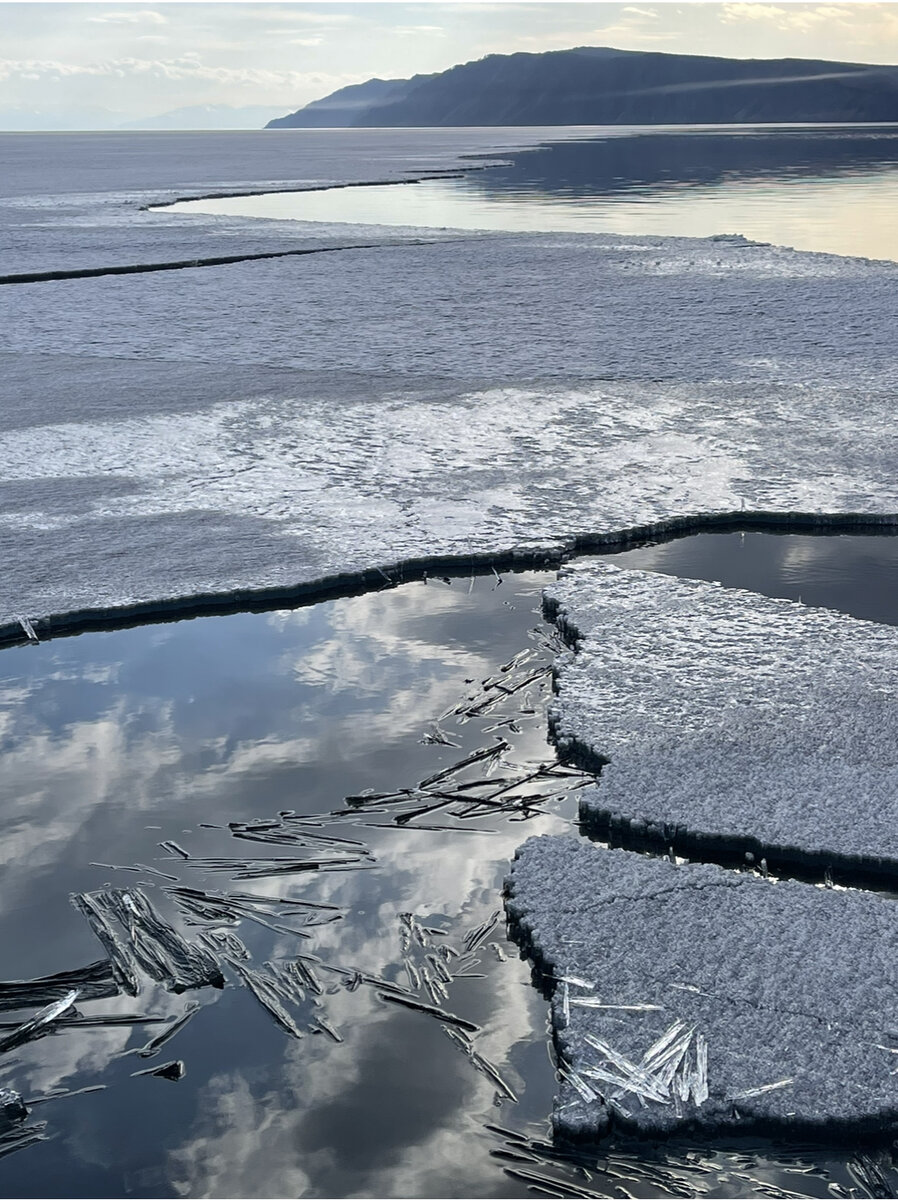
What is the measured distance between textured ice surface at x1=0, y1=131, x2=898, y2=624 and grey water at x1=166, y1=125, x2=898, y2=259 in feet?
10.4

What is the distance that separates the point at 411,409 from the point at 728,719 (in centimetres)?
358

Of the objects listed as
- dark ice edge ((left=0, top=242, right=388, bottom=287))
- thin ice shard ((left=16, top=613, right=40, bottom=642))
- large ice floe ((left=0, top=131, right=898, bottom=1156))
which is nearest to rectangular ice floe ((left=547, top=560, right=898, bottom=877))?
large ice floe ((left=0, top=131, right=898, bottom=1156))

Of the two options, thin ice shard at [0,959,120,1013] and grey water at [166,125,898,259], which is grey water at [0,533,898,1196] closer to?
thin ice shard at [0,959,120,1013]

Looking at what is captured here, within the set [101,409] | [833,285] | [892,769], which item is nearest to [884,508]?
[892,769]

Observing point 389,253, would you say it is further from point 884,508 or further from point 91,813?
point 91,813

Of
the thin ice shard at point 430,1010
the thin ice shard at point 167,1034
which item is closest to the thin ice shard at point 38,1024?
the thin ice shard at point 167,1034

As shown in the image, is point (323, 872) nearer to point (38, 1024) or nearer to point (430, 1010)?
point (430, 1010)

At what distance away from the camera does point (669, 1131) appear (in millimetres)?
1855

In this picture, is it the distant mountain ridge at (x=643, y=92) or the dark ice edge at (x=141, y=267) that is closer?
the dark ice edge at (x=141, y=267)

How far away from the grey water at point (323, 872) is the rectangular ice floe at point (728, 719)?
138 mm

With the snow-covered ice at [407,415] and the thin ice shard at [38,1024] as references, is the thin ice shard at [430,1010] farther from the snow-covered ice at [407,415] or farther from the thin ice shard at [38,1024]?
the snow-covered ice at [407,415]

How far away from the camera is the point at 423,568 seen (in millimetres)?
4160

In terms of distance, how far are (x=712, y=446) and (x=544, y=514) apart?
4.05 ft

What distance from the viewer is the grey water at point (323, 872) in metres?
1.83
